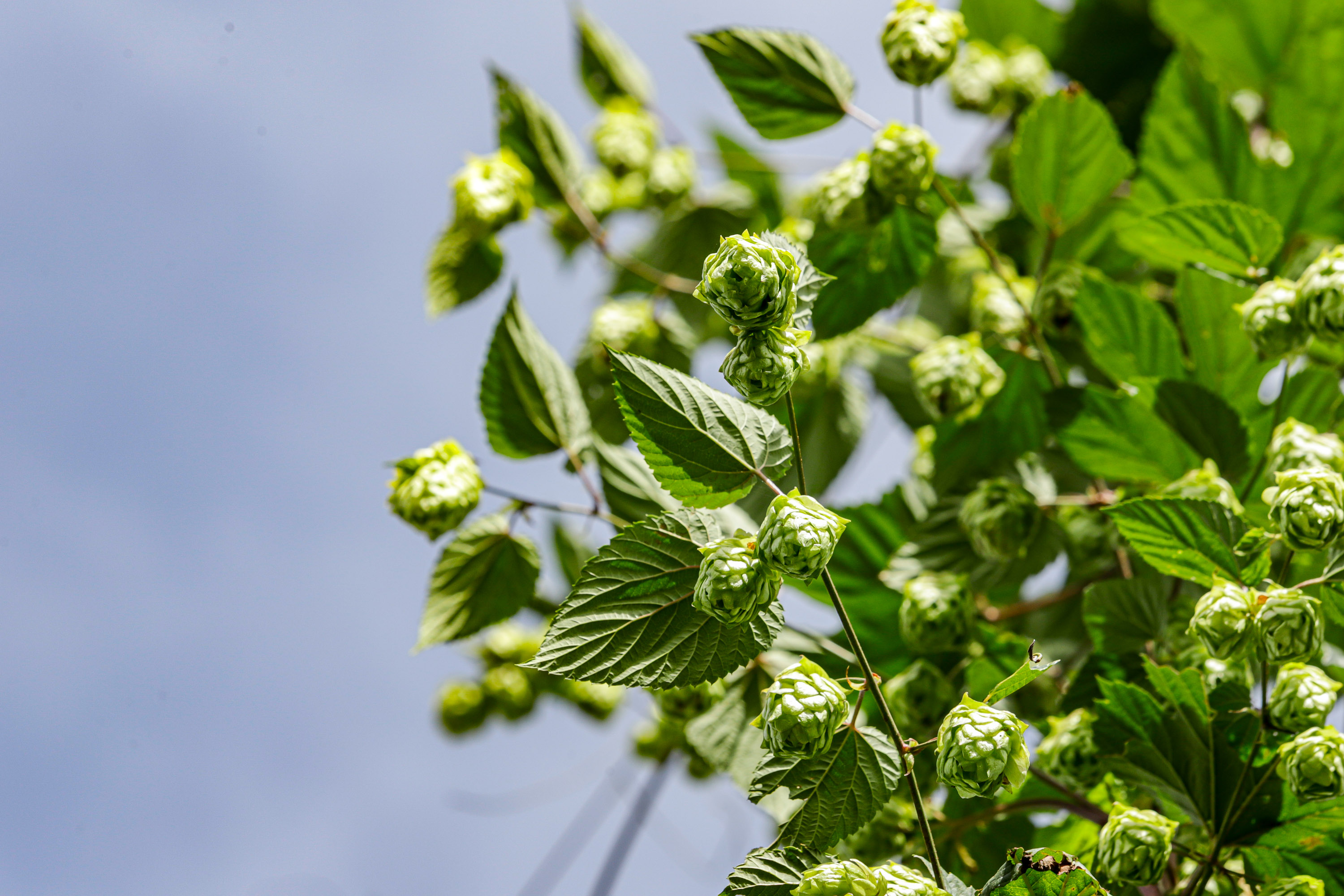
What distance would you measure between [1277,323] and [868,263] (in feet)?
0.99

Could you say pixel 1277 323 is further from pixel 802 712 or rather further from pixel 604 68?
pixel 604 68

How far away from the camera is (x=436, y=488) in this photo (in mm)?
734

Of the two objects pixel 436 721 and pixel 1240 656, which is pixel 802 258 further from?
pixel 436 721

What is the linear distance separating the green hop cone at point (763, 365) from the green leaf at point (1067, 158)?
0.45 meters

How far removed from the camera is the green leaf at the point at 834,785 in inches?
20.8

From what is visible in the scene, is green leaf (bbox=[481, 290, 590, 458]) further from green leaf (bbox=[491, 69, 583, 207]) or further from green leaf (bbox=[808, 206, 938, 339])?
green leaf (bbox=[491, 69, 583, 207])

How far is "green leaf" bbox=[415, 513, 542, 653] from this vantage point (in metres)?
0.77

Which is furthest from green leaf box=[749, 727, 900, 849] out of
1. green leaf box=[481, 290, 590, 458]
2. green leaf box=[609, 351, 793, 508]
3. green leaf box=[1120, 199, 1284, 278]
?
green leaf box=[1120, 199, 1284, 278]

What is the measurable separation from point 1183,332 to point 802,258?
18.4 inches

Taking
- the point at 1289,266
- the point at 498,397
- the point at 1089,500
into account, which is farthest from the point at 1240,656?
the point at 498,397

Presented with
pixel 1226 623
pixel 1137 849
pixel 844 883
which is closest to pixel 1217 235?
pixel 1226 623

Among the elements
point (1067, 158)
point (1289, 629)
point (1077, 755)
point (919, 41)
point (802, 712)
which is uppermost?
point (919, 41)

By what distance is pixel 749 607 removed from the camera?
0.48 m

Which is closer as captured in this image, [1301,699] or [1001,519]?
[1301,699]
